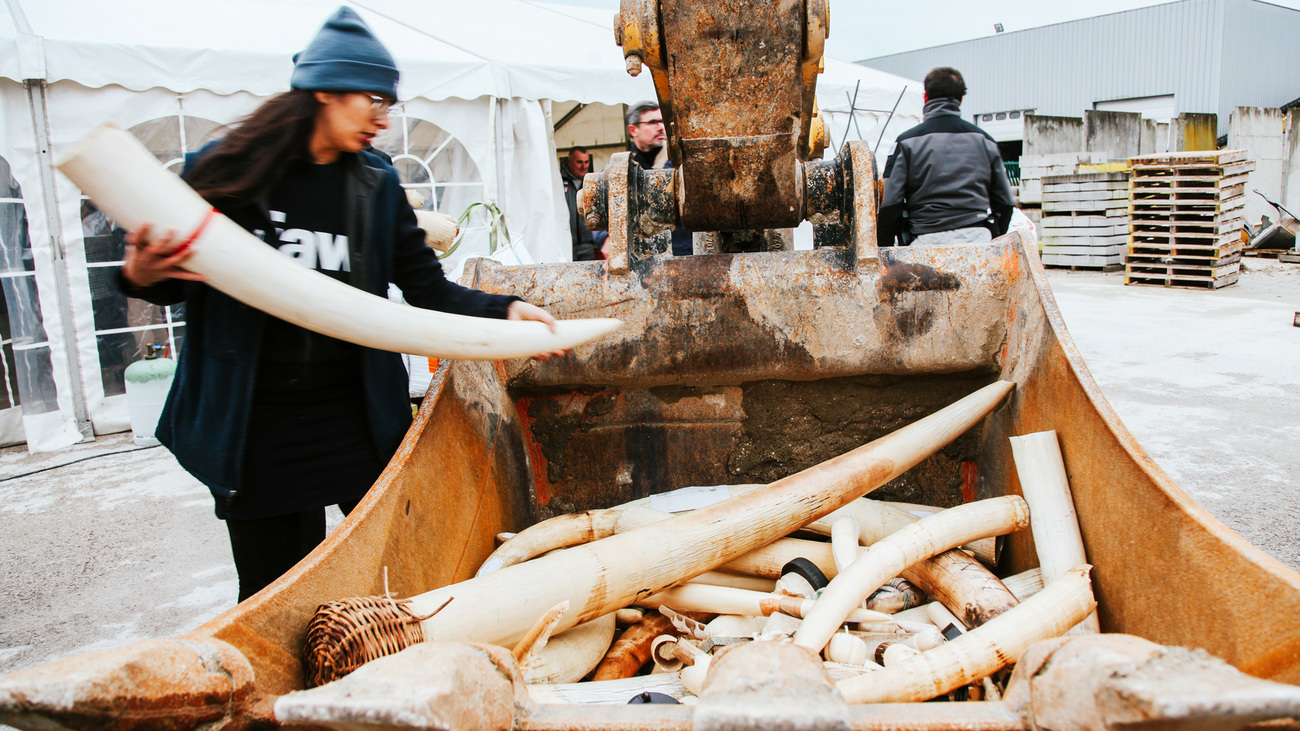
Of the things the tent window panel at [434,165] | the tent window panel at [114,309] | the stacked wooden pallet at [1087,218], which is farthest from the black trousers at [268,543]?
the stacked wooden pallet at [1087,218]

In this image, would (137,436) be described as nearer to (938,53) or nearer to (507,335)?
(507,335)

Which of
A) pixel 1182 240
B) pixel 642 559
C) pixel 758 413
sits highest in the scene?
pixel 1182 240

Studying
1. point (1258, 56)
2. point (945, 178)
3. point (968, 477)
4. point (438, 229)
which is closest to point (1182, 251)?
point (945, 178)

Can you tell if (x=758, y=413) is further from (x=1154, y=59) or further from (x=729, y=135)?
(x=1154, y=59)

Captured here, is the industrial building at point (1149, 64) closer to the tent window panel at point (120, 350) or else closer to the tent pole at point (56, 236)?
the tent window panel at point (120, 350)

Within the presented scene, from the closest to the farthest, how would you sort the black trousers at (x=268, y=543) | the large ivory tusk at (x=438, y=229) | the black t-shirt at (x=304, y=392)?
the black t-shirt at (x=304, y=392)
the black trousers at (x=268, y=543)
the large ivory tusk at (x=438, y=229)

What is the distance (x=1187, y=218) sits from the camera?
31.0 feet

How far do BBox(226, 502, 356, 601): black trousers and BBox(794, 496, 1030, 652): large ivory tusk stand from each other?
1.07m

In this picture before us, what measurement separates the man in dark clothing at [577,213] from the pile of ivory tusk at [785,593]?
312 centimetres

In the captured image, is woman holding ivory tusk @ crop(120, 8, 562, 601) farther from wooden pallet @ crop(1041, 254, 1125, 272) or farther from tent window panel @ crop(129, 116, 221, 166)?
wooden pallet @ crop(1041, 254, 1125, 272)

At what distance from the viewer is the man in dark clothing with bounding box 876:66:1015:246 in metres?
3.89

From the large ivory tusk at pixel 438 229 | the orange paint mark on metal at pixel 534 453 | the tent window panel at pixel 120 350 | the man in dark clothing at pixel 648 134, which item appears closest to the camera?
the large ivory tusk at pixel 438 229

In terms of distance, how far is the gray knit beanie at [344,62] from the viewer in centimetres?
156

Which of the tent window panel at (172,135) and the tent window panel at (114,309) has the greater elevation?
the tent window panel at (172,135)
